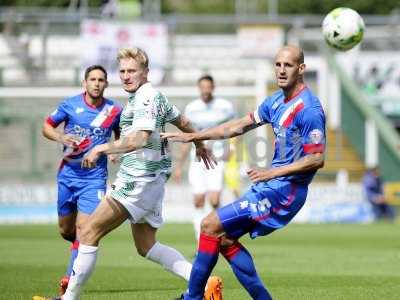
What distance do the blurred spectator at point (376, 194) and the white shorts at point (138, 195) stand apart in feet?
69.0

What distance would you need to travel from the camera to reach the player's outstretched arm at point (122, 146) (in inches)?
352

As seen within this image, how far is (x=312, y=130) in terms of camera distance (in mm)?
8609

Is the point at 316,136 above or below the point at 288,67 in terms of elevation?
below

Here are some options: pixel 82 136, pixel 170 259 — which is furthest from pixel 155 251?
pixel 82 136

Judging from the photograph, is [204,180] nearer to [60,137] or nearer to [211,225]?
[60,137]

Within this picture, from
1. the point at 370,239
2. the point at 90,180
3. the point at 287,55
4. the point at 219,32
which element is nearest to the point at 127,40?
the point at 219,32

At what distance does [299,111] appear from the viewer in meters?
8.70

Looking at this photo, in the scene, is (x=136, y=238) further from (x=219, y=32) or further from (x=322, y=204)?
(x=219, y=32)

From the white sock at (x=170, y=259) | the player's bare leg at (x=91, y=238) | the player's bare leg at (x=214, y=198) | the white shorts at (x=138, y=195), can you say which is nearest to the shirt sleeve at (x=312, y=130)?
the white shorts at (x=138, y=195)

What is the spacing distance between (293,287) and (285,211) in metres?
3.16

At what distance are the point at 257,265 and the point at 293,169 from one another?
626 centimetres

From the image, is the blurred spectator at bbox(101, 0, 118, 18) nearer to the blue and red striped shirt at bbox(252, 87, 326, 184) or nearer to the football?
the football

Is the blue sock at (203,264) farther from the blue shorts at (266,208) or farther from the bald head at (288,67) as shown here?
the bald head at (288,67)

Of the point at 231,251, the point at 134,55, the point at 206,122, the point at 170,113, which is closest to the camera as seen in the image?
the point at 231,251
